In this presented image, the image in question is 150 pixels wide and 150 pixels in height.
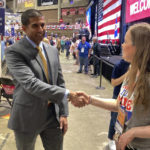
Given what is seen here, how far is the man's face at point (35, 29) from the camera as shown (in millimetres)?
1463

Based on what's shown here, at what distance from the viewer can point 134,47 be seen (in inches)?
43.9

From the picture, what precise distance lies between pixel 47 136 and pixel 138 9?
490 centimetres

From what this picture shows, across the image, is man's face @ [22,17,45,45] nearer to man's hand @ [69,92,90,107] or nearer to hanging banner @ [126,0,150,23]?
man's hand @ [69,92,90,107]

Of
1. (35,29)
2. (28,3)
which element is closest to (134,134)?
(35,29)

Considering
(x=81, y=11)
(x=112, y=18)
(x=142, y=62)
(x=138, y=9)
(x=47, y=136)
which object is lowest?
(x=47, y=136)

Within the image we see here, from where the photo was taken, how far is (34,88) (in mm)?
1400

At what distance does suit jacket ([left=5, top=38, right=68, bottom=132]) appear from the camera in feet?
4.62

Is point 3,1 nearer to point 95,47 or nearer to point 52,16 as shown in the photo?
point 95,47

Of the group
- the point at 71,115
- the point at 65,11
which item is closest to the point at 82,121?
the point at 71,115

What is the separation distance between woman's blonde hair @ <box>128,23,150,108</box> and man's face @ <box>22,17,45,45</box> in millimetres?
721

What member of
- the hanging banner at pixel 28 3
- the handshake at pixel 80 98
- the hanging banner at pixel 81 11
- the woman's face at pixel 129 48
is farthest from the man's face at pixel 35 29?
the hanging banner at pixel 28 3

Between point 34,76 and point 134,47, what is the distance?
757 millimetres

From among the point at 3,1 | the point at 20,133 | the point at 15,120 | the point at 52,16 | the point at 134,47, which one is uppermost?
the point at 52,16

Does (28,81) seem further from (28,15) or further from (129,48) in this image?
(129,48)
